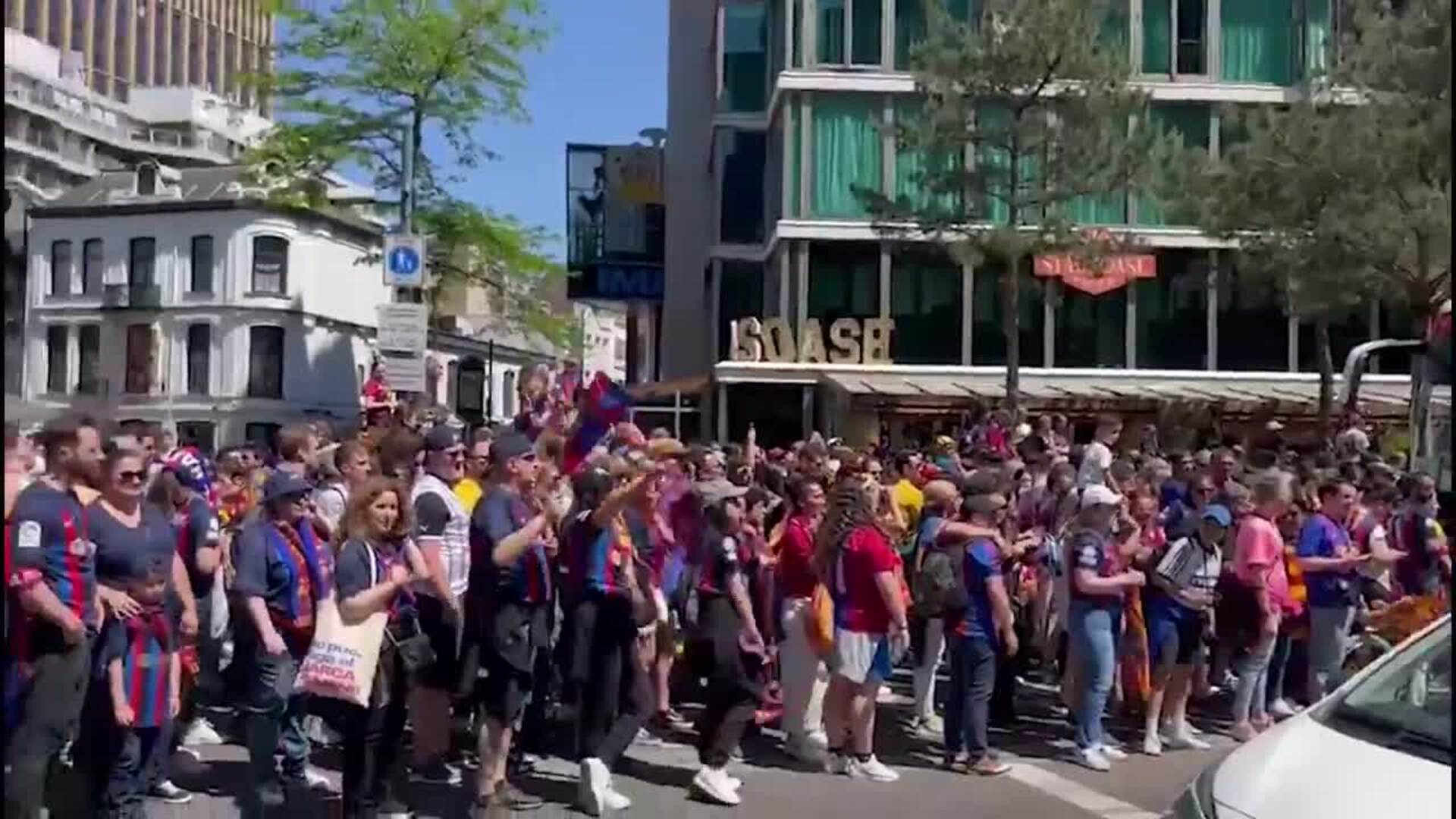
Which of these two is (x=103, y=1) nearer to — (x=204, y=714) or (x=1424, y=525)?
(x=204, y=714)

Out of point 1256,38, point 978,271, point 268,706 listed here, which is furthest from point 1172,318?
point 268,706

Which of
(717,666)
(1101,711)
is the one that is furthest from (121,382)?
(1101,711)

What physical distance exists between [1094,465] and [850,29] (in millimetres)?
22525

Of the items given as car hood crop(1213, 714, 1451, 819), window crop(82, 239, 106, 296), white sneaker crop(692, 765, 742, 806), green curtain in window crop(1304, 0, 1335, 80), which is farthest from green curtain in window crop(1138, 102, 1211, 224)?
car hood crop(1213, 714, 1451, 819)

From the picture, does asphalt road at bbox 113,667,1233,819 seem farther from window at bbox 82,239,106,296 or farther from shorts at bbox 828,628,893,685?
window at bbox 82,239,106,296

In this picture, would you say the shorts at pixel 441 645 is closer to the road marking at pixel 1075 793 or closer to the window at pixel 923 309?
the road marking at pixel 1075 793

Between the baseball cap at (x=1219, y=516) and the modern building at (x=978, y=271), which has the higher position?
the modern building at (x=978, y=271)

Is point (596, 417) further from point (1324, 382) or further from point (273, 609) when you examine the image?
point (1324, 382)

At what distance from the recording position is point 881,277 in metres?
34.9

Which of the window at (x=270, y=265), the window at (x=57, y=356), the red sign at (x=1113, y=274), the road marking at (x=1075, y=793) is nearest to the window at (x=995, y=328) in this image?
the red sign at (x=1113, y=274)

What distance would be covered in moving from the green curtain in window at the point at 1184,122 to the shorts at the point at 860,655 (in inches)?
1066

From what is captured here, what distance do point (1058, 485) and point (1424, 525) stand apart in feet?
7.98

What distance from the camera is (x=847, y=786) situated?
29.8 feet

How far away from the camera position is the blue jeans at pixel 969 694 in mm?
9133
